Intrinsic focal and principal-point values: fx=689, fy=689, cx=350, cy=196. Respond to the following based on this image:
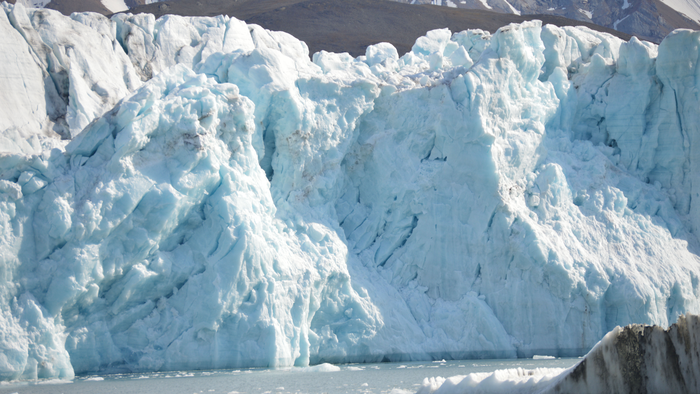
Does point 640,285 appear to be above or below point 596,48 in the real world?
below

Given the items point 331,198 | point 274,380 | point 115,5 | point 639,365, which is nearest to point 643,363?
point 639,365

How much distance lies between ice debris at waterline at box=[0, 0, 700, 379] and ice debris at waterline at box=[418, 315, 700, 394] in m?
7.88

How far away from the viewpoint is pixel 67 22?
1755cm

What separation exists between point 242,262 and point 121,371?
2.97 meters

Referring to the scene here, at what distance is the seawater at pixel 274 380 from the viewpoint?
10.2m

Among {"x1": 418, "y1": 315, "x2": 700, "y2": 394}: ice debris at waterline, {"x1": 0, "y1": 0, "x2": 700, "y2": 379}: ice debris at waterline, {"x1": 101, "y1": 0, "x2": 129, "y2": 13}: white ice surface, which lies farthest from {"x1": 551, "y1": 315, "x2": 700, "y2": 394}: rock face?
{"x1": 101, "y1": 0, "x2": 129, "y2": 13}: white ice surface

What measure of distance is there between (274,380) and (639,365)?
6734 mm

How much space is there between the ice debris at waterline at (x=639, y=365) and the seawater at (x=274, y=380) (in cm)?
353

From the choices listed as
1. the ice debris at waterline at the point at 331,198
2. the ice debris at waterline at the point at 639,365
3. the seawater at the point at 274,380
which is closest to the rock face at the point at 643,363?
the ice debris at waterline at the point at 639,365

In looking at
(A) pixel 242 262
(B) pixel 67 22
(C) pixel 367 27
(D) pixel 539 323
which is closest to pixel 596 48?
(D) pixel 539 323

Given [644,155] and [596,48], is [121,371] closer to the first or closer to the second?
[644,155]

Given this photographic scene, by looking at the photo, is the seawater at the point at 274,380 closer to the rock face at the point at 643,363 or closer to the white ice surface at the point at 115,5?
the rock face at the point at 643,363

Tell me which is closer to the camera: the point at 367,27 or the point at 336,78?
the point at 336,78

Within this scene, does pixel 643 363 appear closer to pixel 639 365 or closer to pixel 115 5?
pixel 639 365
